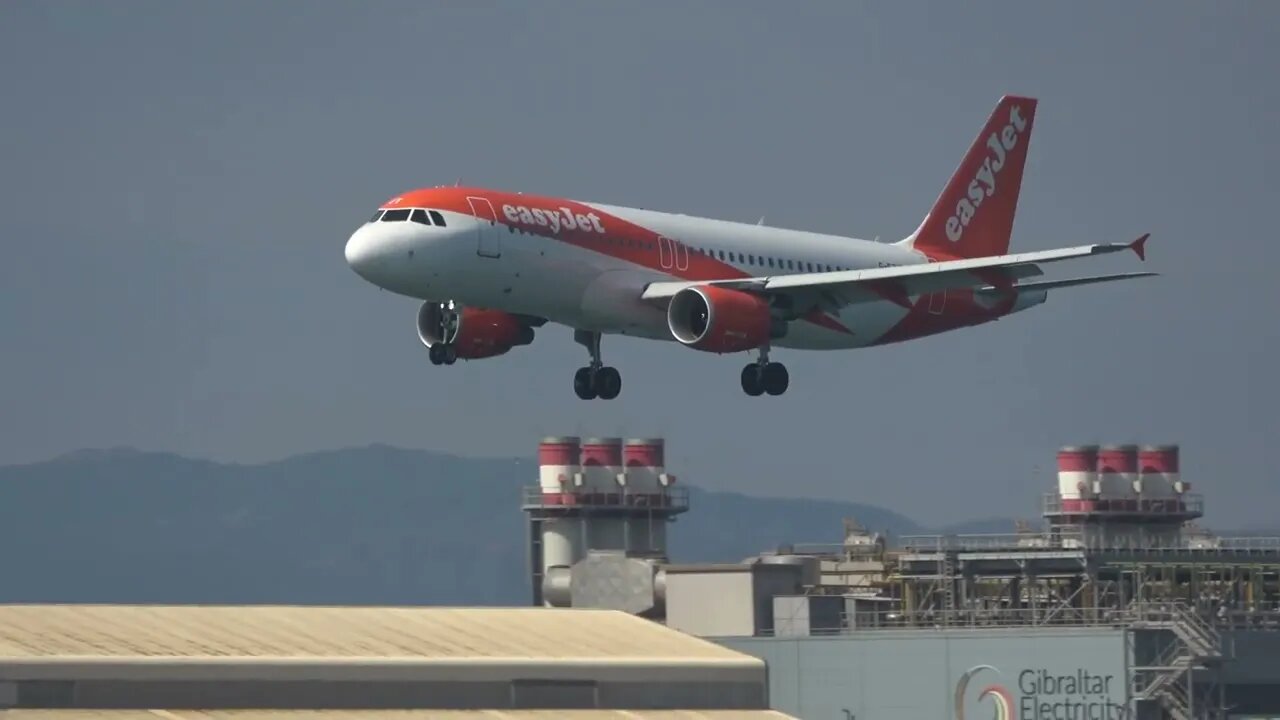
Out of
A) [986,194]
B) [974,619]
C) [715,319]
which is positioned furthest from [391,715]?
[974,619]

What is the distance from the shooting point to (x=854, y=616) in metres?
111

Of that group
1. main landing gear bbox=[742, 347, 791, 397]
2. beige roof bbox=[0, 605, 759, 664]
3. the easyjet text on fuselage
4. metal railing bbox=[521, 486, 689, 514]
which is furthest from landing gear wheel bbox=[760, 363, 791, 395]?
metal railing bbox=[521, 486, 689, 514]

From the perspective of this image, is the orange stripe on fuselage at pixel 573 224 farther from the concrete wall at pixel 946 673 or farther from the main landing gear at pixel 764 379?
the concrete wall at pixel 946 673

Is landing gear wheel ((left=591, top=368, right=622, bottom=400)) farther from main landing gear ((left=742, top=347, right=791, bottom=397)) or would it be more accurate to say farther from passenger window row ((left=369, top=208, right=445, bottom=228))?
passenger window row ((left=369, top=208, right=445, bottom=228))

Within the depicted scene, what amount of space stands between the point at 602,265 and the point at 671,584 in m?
26.4

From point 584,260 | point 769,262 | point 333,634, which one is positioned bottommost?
point 333,634

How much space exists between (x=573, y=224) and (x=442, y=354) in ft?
22.1

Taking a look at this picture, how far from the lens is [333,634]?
66.4 meters

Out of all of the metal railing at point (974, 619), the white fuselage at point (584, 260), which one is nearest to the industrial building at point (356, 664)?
the white fuselage at point (584, 260)

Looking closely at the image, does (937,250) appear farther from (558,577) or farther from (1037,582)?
(558,577)

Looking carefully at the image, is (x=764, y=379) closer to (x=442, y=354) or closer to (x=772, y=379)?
(x=772, y=379)

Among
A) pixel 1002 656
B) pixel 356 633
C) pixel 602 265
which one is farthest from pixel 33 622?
pixel 1002 656

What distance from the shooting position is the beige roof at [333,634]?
62469 mm

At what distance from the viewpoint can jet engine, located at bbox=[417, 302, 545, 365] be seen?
9050 centimetres
